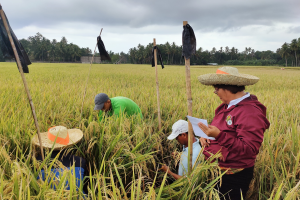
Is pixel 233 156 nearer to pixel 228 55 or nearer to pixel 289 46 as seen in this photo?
pixel 289 46

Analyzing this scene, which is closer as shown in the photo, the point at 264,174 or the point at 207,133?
the point at 207,133

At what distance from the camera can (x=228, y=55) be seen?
73.1 metres

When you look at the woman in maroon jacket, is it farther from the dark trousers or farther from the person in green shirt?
the person in green shirt

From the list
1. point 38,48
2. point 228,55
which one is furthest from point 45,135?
point 228,55

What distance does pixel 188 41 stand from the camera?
57.0 inches

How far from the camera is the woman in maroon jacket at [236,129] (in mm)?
1295

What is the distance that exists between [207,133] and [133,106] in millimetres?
1998

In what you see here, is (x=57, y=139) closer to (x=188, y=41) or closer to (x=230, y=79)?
(x=188, y=41)

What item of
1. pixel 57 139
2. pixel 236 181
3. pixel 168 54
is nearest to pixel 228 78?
pixel 236 181

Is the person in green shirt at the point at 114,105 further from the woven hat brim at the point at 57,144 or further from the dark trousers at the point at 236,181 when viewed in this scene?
the dark trousers at the point at 236,181

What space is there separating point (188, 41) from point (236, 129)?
744 mm

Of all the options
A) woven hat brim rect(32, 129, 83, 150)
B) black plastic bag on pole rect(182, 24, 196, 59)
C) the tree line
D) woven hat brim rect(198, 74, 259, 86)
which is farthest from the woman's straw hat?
the tree line

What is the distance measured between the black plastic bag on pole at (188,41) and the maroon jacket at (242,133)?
1.76ft

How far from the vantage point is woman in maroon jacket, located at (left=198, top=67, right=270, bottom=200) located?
51.0 inches
